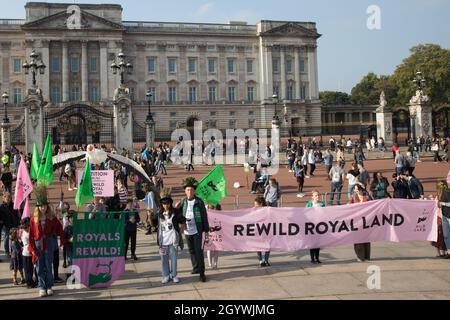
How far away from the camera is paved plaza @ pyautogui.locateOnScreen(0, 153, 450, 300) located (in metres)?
8.90

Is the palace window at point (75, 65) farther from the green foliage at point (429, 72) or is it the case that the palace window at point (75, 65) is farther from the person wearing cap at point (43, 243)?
the person wearing cap at point (43, 243)

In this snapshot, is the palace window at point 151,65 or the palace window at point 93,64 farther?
the palace window at point 151,65

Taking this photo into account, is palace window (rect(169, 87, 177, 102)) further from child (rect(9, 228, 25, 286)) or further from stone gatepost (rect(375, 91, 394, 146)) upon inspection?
child (rect(9, 228, 25, 286))

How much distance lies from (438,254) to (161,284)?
6248 mm

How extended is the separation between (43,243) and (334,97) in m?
132

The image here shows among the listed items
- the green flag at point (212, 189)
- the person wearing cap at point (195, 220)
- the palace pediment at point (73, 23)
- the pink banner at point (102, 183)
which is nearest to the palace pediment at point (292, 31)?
the palace pediment at point (73, 23)

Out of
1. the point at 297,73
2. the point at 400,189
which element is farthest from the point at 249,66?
the point at 400,189

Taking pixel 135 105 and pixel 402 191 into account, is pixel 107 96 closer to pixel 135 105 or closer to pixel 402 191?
pixel 135 105

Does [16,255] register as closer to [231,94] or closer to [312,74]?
[231,94]

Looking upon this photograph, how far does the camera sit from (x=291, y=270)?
1058 cm

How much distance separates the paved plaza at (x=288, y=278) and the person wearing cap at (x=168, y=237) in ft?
0.92

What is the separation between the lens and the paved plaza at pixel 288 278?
8.90m

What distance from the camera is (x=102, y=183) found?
43.5 feet

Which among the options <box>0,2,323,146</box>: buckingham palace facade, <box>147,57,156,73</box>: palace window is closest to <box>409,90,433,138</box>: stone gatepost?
<box>0,2,323,146</box>: buckingham palace facade
